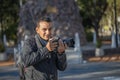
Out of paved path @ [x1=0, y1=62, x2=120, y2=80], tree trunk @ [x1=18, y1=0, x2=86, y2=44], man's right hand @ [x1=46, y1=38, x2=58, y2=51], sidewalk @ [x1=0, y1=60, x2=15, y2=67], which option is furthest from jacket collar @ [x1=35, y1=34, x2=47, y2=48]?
tree trunk @ [x1=18, y1=0, x2=86, y2=44]

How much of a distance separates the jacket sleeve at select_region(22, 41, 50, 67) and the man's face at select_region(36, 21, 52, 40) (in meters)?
0.15

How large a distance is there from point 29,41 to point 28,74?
0.36m

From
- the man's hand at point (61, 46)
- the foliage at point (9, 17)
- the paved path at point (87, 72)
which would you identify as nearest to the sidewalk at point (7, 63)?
the paved path at point (87, 72)

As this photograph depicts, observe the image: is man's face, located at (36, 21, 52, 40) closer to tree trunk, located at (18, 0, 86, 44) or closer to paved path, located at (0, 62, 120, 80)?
paved path, located at (0, 62, 120, 80)

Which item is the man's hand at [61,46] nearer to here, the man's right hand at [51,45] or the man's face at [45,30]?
the man's right hand at [51,45]

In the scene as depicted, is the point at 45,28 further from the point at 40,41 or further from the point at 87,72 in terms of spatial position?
the point at 87,72

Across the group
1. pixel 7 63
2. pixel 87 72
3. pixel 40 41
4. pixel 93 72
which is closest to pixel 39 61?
pixel 40 41

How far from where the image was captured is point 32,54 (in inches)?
173

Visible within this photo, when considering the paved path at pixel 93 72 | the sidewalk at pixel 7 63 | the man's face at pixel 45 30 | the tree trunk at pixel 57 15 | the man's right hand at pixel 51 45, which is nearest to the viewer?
the man's right hand at pixel 51 45

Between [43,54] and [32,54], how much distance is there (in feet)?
0.41

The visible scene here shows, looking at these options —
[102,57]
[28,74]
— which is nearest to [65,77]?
[102,57]

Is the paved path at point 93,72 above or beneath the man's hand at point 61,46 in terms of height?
beneath

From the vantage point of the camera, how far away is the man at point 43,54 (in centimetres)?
435

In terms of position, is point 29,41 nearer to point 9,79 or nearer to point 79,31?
point 9,79
